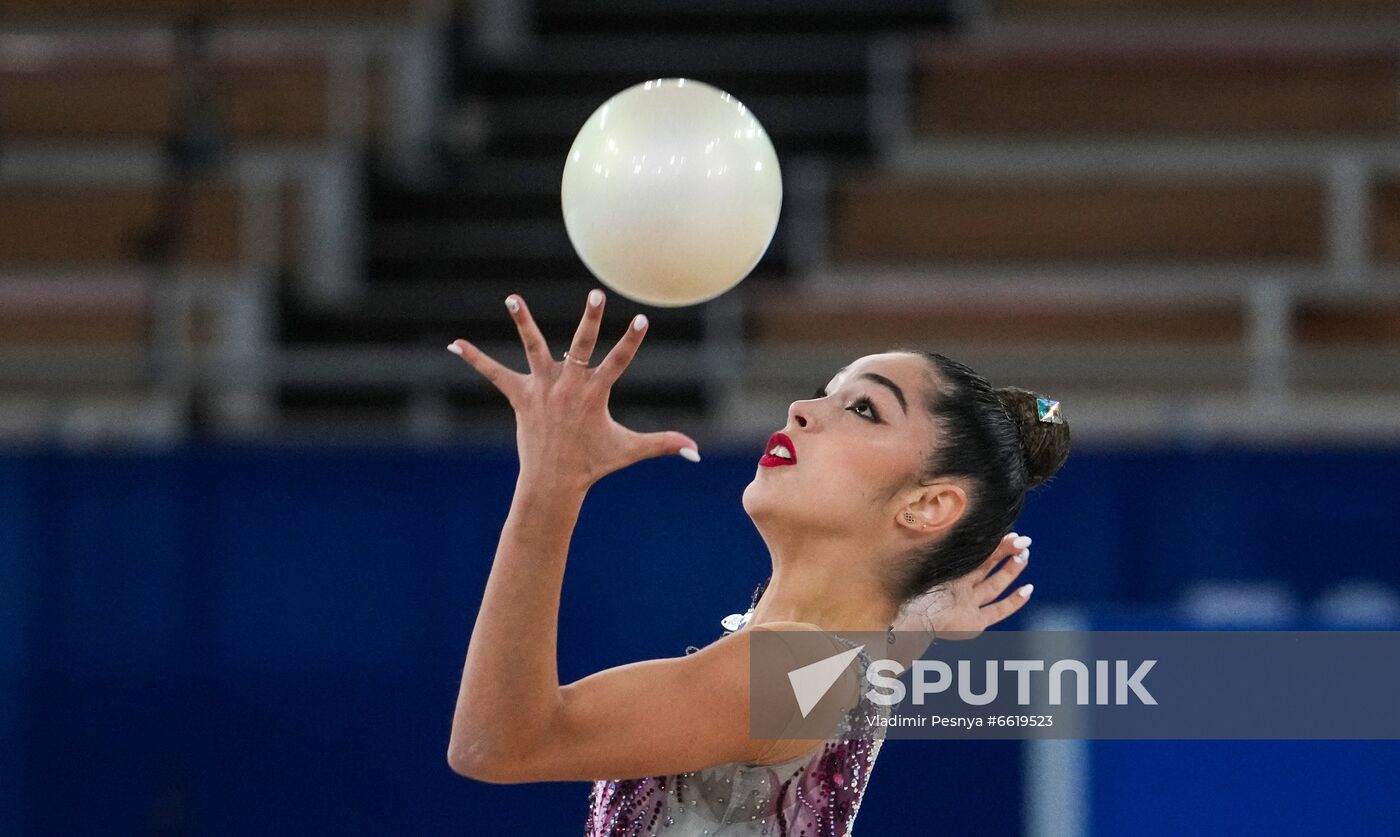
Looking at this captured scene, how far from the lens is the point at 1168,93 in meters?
5.62

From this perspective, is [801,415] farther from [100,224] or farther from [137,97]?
[137,97]

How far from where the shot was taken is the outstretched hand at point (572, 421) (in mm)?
1793

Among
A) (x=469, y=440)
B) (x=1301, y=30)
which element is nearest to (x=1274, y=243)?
(x=1301, y=30)

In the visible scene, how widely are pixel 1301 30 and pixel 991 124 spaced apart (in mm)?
1024

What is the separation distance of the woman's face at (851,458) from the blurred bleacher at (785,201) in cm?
232

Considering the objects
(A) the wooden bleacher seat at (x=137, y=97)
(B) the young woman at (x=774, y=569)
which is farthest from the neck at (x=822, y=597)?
(A) the wooden bleacher seat at (x=137, y=97)

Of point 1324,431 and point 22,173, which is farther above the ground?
point 22,173

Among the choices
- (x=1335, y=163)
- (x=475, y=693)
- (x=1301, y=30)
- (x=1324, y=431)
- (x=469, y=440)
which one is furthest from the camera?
(x=1301, y=30)

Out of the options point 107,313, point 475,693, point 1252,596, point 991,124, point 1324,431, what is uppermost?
point 991,124

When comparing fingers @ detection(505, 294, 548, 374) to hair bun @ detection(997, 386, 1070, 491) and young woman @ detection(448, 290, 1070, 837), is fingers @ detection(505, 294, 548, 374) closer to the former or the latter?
young woman @ detection(448, 290, 1070, 837)

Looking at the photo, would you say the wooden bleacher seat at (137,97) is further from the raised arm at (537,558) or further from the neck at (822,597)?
the raised arm at (537,558)

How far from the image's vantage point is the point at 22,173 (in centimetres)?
570

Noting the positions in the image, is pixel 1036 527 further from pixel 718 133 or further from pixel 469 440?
pixel 718 133

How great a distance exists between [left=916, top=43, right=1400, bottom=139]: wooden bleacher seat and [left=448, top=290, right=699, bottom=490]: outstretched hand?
13.4ft
